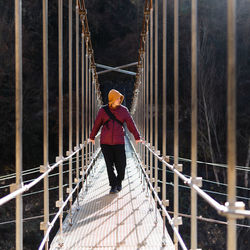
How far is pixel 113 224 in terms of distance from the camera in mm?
2176

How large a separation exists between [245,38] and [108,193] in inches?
335

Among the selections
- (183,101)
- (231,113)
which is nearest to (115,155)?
(231,113)

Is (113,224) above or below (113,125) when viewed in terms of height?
below

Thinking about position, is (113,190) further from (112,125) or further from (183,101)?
(183,101)

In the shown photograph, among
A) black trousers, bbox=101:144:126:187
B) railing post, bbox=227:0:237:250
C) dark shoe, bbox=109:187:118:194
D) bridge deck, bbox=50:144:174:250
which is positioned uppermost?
railing post, bbox=227:0:237:250

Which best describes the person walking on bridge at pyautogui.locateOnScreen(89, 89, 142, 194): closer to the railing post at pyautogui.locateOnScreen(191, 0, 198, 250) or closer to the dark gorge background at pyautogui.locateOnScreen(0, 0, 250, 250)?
the railing post at pyautogui.locateOnScreen(191, 0, 198, 250)

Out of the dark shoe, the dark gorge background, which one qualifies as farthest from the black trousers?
the dark gorge background

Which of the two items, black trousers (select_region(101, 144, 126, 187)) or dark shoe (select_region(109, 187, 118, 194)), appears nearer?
black trousers (select_region(101, 144, 126, 187))

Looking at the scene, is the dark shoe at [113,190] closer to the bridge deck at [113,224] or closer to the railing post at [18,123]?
the bridge deck at [113,224]

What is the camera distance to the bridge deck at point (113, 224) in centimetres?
182

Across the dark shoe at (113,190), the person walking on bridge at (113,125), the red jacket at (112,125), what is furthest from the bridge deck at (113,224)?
the red jacket at (112,125)

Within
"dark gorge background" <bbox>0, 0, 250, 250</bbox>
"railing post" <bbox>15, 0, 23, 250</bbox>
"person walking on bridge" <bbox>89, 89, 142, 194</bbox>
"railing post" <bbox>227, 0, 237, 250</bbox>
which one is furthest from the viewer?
"dark gorge background" <bbox>0, 0, 250, 250</bbox>

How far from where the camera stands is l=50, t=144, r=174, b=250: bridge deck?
1.82 m

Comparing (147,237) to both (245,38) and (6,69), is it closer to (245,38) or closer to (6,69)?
(245,38)
